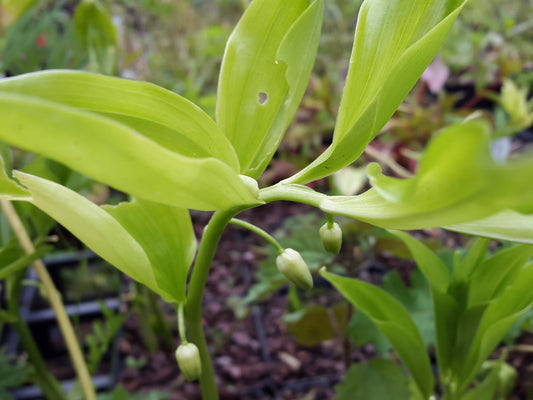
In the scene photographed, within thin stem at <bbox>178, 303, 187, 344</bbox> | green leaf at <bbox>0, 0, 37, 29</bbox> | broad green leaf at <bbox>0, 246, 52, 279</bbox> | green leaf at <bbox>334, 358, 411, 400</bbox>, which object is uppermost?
green leaf at <bbox>0, 0, 37, 29</bbox>

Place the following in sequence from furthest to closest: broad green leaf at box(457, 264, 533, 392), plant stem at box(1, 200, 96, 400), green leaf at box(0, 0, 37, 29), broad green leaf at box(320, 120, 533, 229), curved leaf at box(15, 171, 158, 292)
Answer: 1. green leaf at box(0, 0, 37, 29)
2. plant stem at box(1, 200, 96, 400)
3. broad green leaf at box(457, 264, 533, 392)
4. curved leaf at box(15, 171, 158, 292)
5. broad green leaf at box(320, 120, 533, 229)

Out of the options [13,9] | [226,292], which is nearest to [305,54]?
[13,9]

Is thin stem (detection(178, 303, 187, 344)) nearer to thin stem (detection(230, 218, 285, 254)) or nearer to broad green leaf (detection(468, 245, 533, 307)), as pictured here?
thin stem (detection(230, 218, 285, 254))

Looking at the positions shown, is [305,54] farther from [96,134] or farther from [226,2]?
[226,2]

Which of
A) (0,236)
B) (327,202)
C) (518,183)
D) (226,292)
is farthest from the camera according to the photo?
(226,292)

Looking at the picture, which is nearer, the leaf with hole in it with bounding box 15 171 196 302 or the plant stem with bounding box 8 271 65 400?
the leaf with hole in it with bounding box 15 171 196 302

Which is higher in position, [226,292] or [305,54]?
[305,54]

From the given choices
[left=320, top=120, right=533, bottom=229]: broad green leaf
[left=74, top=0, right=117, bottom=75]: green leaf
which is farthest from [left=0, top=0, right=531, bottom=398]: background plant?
[left=74, top=0, right=117, bottom=75]: green leaf
